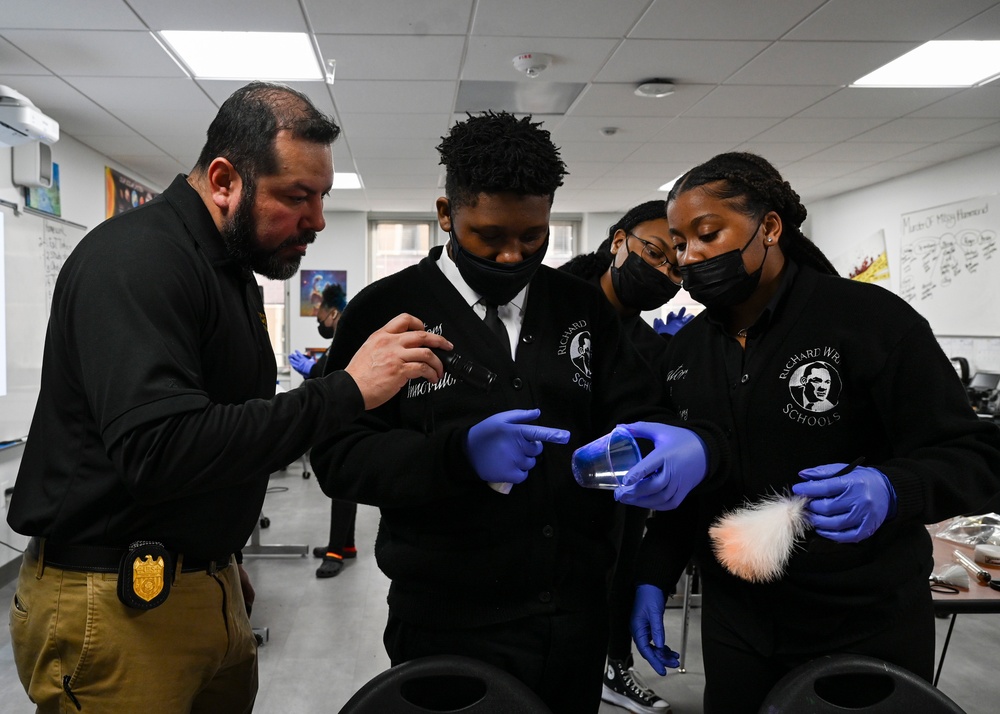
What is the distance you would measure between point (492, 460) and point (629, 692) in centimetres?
198

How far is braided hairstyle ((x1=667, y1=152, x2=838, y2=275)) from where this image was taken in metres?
1.38

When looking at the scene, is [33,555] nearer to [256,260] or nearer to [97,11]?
[256,260]

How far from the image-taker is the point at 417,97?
15.6ft

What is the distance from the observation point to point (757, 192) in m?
1.39

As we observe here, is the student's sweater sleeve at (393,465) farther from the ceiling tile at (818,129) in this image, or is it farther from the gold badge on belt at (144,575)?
the ceiling tile at (818,129)

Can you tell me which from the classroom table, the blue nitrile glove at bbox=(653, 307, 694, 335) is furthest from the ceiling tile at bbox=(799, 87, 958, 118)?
the classroom table

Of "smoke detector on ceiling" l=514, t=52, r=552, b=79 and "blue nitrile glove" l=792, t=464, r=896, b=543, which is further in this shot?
"smoke detector on ceiling" l=514, t=52, r=552, b=79

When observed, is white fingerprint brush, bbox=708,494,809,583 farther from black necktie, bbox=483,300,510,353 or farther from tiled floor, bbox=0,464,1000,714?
tiled floor, bbox=0,464,1000,714

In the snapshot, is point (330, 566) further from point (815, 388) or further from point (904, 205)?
point (904, 205)

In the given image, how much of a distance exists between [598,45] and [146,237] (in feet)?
11.0

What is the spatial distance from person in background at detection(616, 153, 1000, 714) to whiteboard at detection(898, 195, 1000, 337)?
19.4ft

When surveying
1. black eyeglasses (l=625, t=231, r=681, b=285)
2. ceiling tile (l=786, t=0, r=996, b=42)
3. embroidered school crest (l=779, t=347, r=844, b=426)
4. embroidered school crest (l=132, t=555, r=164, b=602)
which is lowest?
embroidered school crest (l=132, t=555, r=164, b=602)

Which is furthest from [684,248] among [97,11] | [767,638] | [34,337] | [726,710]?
[34,337]

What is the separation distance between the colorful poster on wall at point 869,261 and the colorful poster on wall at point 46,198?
23.0ft
